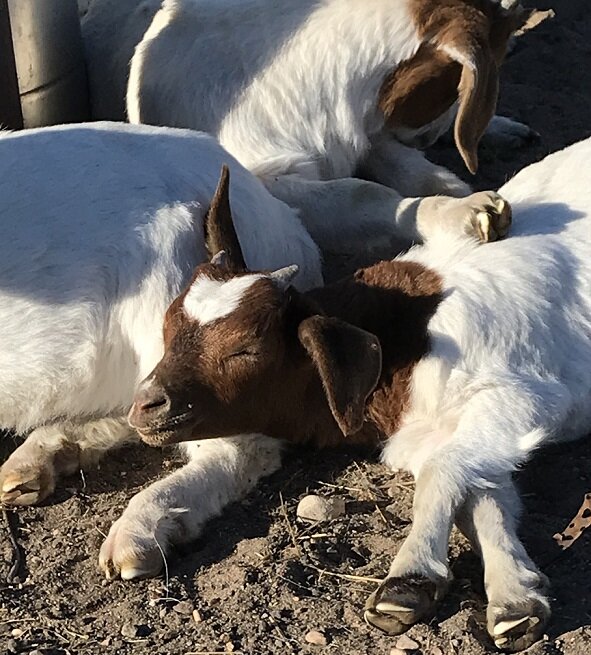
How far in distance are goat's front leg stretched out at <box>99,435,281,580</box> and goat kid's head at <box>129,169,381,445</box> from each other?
0.13m

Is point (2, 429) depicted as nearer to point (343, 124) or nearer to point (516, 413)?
point (516, 413)

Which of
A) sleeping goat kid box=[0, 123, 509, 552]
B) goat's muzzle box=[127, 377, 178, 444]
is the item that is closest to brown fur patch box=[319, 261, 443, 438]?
sleeping goat kid box=[0, 123, 509, 552]

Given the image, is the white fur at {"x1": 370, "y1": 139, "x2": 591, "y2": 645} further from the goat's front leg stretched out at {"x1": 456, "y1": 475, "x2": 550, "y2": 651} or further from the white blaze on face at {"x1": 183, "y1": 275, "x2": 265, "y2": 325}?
the white blaze on face at {"x1": 183, "y1": 275, "x2": 265, "y2": 325}

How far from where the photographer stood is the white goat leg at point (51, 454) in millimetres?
3984

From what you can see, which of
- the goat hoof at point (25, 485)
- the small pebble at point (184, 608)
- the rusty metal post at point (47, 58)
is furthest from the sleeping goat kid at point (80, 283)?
the rusty metal post at point (47, 58)

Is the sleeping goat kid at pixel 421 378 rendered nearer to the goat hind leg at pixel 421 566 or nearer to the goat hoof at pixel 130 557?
the goat hind leg at pixel 421 566

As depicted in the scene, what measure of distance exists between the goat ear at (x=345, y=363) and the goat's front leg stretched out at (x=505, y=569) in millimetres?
439

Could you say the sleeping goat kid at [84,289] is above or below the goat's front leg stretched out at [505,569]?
above

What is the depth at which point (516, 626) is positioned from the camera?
3.21 meters

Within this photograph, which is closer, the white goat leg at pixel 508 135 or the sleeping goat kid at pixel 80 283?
the sleeping goat kid at pixel 80 283

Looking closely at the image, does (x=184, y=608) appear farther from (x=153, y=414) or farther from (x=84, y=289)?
(x=84, y=289)

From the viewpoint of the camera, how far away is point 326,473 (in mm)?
4051

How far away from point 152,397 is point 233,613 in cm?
64

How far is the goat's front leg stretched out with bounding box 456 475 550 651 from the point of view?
10.5 feet
